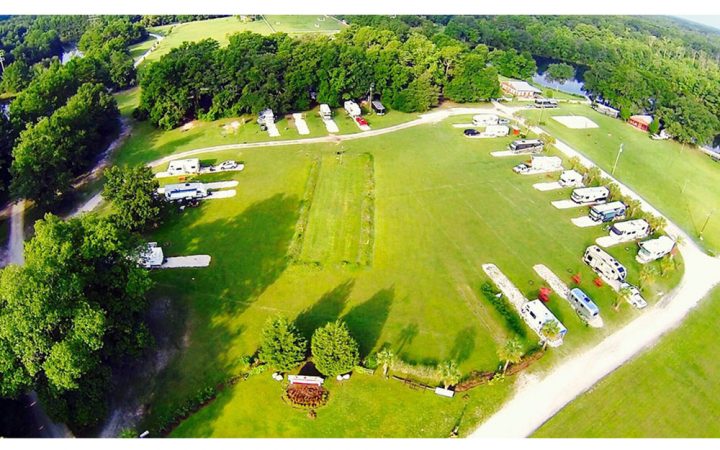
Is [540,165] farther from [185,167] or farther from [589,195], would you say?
[185,167]

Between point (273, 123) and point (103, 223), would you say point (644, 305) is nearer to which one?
point (103, 223)

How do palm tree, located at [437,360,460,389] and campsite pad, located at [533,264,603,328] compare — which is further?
campsite pad, located at [533,264,603,328]

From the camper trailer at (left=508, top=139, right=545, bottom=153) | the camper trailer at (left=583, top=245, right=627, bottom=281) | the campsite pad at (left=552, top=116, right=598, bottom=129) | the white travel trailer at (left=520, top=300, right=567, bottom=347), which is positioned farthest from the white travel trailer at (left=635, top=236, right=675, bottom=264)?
the campsite pad at (left=552, top=116, right=598, bottom=129)

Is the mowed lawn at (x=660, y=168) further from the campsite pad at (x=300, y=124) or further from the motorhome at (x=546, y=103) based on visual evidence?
the campsite pad at (x=300, y=124)

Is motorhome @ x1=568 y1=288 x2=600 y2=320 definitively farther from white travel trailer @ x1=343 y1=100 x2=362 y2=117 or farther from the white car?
white travel trailer @ x1=343 y1=100 x2=362 y2=117

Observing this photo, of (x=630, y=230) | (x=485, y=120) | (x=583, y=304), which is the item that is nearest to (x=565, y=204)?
(x=630, y=230)

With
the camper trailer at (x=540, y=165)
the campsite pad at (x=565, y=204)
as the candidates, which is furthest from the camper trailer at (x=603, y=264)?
the camper trailer at (x=540, y=165)
